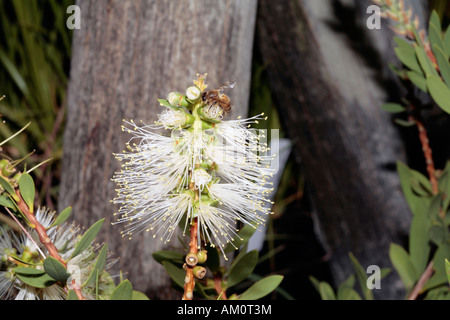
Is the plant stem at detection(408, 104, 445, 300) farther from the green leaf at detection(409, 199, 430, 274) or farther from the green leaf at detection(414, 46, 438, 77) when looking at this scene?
the green leaf at detection(414, 46, 438, 77)

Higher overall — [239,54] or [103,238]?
[239,54]

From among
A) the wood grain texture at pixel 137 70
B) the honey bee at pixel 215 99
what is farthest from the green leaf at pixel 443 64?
the wood grain texture at pixel 137 70

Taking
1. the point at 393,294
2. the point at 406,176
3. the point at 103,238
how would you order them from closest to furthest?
the point at 406,176
the point at 103,238
the point at 393,294

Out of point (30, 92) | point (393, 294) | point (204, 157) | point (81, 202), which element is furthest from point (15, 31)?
point (393, 294)

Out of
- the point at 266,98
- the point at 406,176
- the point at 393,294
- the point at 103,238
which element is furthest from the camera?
the point at 266,98

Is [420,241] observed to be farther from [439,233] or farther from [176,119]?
[176,119]

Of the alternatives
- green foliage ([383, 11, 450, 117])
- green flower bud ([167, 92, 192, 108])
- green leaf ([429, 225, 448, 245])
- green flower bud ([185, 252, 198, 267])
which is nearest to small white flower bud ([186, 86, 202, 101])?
green flower bud ([167, 92, 192, 108])

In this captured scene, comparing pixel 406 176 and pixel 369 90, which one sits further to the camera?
pixel 369 90

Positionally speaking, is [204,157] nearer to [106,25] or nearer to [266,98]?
[106,25]
